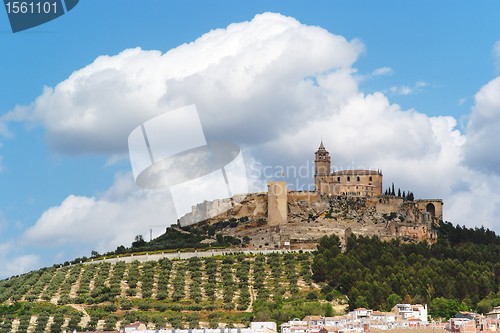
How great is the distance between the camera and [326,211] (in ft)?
262

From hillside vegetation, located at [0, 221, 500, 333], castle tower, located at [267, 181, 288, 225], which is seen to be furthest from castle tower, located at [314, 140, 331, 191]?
hillside vegetation, located at [0, 221, 500, 333]

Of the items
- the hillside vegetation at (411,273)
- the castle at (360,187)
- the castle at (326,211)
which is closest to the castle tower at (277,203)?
the castle at (326,211)

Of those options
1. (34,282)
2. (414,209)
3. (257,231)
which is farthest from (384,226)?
(34,282)

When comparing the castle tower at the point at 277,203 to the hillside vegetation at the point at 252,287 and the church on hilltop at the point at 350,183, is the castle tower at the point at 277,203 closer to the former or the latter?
the church on hilltop at the point at 350,183

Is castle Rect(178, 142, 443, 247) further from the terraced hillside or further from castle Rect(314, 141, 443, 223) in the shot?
the terraced hillside

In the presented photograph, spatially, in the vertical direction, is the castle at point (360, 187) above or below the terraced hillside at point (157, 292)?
above

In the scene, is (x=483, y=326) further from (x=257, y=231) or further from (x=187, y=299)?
(x=257, y=231)

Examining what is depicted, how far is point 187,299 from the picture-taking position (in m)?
63.2

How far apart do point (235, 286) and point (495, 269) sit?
17.0 metres

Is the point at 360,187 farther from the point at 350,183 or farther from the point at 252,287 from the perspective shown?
the point at 252,287

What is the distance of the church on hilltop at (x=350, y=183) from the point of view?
271 ft

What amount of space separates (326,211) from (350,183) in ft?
13.3

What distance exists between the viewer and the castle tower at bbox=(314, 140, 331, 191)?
274ft

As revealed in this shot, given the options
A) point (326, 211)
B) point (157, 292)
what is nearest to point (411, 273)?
point (157, 292)
